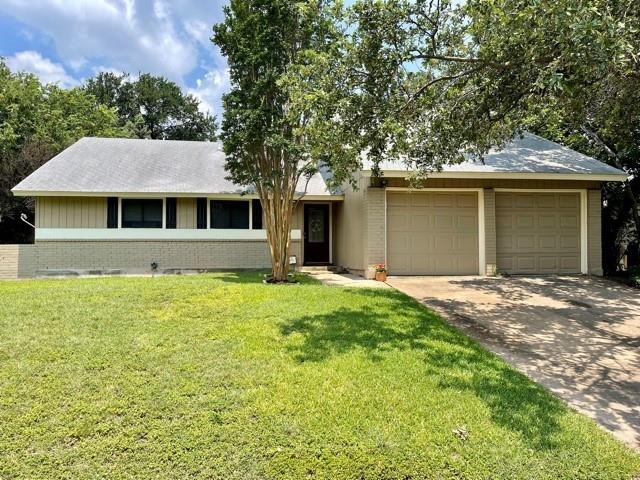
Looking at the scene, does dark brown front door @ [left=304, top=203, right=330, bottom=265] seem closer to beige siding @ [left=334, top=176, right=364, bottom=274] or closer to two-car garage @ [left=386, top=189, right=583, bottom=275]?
beige siding @ [left=334, top=176, right=364, bottom=274]

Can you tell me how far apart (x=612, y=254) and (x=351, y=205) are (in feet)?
26.9

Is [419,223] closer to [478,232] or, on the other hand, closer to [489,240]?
[478,232]

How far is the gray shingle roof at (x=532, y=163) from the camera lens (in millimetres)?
11164

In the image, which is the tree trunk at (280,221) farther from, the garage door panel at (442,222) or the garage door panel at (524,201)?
the garage door panel at (524,201)

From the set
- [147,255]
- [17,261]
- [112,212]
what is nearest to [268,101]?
[147,255]

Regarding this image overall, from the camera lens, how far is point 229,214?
46.4 feet

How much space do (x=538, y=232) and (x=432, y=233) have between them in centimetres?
301

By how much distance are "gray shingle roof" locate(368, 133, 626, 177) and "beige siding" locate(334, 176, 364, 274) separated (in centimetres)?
159

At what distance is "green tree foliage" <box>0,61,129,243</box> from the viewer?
1859 cm

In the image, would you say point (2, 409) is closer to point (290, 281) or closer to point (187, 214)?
point (290, 281)

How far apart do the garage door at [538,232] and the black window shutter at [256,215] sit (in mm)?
7271

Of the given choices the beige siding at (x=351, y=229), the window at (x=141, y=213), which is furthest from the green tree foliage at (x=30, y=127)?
the beige siding at (x=351, y=229)

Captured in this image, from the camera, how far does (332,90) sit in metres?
6.24

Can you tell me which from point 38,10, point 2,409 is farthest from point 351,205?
point 38,10
